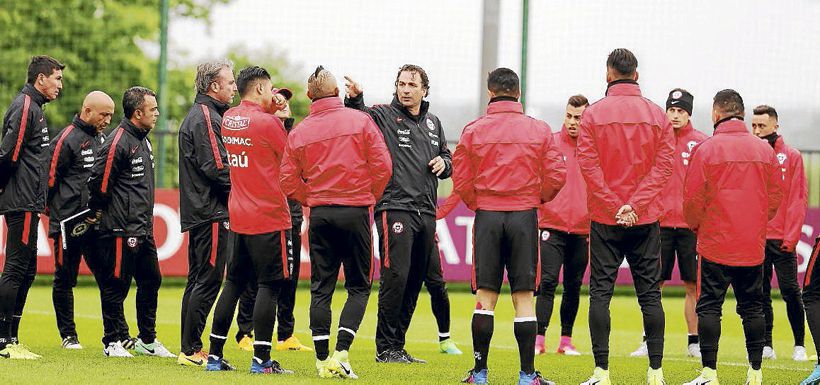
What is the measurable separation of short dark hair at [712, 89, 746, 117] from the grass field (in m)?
1.99

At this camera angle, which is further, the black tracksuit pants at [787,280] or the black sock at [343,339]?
the black tracksuit pants at [787,280]

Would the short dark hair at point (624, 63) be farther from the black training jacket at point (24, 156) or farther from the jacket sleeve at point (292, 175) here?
the black training jacket at point (24, 156)

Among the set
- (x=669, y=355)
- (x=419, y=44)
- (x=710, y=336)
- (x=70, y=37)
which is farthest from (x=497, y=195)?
(x=70, y=37)

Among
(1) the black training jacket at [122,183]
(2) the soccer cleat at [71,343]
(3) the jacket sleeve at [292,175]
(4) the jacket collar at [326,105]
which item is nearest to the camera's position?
(3) the jacket sleeve at [292,175]

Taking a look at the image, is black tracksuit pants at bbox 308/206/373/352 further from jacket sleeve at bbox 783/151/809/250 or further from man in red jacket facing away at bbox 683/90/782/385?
jacket sleeve at bbox 783/151/809/250

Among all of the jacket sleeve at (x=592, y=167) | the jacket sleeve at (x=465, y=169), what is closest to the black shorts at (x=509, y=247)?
the jacket sleeve at (x=465, y=169)

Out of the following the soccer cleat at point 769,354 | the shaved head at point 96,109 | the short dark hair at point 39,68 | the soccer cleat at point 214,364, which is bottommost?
the soccer cleat at point 769,354

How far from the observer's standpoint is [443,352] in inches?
436

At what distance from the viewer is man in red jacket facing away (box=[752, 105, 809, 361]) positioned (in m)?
10.8

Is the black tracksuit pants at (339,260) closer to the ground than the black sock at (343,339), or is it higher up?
higher up

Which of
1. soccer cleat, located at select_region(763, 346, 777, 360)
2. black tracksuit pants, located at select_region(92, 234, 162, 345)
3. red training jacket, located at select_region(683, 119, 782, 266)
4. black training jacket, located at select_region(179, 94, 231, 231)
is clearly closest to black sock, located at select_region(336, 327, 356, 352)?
black training jacket, located at select_region(179, 94, 231, 231)

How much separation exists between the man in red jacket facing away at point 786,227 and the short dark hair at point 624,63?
2.75 m

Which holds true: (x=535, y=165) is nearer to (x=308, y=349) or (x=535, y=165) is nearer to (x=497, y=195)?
(x=497, y=195)

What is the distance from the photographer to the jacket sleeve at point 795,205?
10.8 meters
